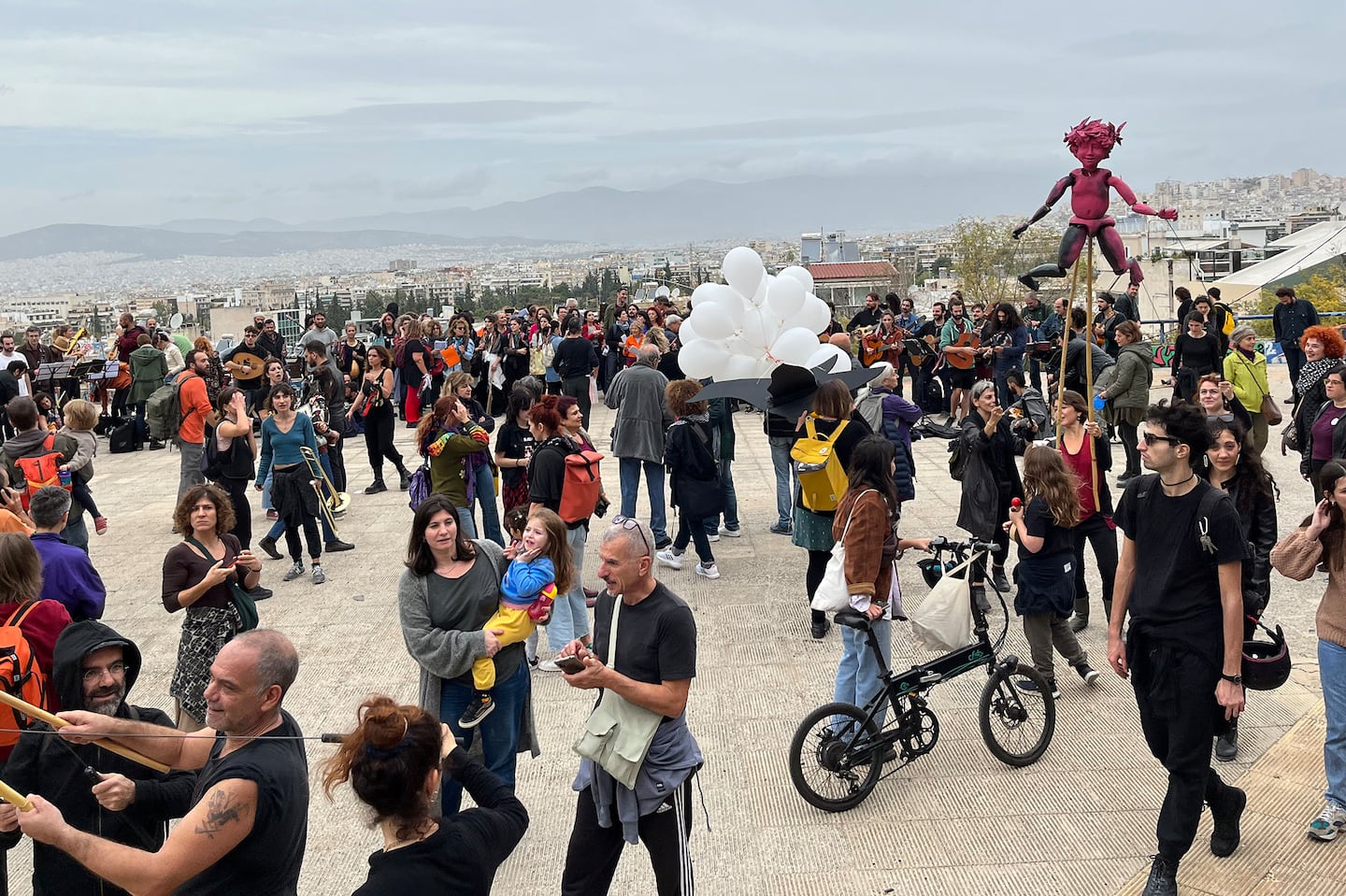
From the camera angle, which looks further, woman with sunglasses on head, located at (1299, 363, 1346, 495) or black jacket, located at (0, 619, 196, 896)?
woman with sunglasses on head, located at (1299, 363, 1346, 495)

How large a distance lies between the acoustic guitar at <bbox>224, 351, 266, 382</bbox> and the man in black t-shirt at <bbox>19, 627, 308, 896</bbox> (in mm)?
11548

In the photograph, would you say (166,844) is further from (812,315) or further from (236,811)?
(812,315)

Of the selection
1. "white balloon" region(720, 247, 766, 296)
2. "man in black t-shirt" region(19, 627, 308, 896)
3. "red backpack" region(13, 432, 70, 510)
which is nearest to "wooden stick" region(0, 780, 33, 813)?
"man in black t-shirt" region(19, 627, 308, 896)

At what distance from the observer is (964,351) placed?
1524cm

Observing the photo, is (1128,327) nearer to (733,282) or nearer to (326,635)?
(733,282)

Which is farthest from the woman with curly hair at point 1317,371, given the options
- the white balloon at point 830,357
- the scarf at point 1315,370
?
the white balloon at point 830,357

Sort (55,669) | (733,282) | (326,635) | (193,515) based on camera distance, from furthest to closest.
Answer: (733,282) < (326,635) < (193,515) < (55,669)

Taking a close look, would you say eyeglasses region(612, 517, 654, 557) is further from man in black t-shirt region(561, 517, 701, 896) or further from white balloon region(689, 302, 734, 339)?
white balloon region(689, 302, 734, 339)

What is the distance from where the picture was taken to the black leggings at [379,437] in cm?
1215

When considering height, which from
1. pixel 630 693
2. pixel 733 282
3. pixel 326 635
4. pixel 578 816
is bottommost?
pixel 326 635

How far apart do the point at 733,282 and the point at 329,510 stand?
503cm

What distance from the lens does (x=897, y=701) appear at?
17.7 feet

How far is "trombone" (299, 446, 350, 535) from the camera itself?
30.7 feet

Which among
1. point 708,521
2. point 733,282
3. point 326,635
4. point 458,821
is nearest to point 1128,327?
point 733,282
